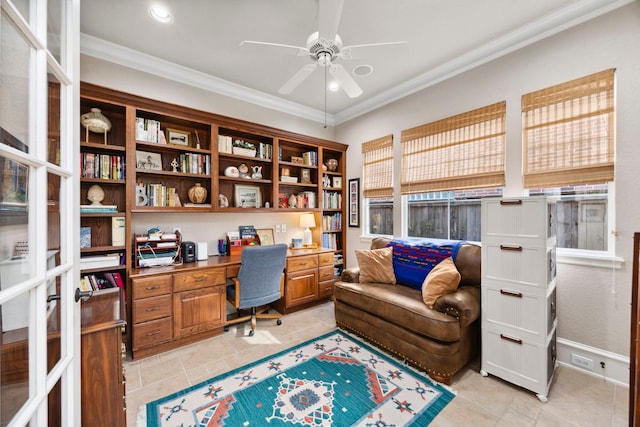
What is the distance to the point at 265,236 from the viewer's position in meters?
3.59

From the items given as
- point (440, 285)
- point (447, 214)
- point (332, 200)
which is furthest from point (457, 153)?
point (332, 200)

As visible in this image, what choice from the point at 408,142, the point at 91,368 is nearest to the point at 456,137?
the point at 408,142

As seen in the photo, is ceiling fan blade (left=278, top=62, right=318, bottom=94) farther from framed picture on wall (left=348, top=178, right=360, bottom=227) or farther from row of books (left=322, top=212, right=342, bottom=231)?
row of books (left=322, top=212, right=342, bottom=231)

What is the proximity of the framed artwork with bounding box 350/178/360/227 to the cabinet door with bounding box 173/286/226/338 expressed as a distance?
87.7 inches

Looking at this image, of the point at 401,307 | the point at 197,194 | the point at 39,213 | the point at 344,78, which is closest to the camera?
the point at 39,213

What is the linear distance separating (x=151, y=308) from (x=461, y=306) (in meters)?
2.68

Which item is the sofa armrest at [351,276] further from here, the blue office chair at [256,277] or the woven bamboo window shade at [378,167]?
the woven bamboo window shade at [378,167]

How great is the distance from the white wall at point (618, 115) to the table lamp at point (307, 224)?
2406 mm

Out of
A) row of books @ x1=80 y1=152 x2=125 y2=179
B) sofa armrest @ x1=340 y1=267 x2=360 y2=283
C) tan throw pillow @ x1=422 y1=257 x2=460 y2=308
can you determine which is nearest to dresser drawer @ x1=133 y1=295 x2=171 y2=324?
row of books @ x1=80 y1=152 x2=125 y2=179

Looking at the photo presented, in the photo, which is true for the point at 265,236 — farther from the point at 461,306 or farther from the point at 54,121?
the point at 54,121

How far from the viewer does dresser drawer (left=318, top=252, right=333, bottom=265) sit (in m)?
3.53

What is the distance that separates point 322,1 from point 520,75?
2145 millimetres

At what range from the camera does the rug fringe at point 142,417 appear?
1.59 meters

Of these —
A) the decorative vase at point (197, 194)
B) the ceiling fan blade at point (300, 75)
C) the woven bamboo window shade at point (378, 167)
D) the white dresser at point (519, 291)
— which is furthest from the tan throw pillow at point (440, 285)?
the decorative vase at point (197, 194)
